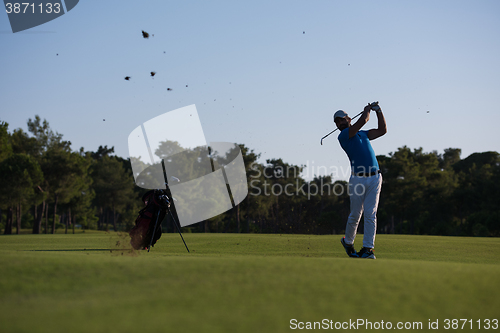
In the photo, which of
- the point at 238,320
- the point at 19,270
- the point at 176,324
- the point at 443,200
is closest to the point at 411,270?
the point at 238,320

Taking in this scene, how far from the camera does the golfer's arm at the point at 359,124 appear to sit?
749 centimetres

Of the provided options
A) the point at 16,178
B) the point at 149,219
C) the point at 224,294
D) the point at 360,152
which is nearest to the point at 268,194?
the point at 16,178

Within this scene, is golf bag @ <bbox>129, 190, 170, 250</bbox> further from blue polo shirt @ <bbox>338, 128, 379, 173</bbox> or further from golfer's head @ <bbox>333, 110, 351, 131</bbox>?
blue polo shirt @ <bbox>338, 128, 379, 173</bbox>

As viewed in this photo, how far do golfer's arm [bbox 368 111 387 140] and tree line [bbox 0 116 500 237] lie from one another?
3562 cm

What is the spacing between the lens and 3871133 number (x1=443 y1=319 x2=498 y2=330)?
3031 mm

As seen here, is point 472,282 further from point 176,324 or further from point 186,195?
point 186,195

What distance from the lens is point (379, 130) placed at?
8.08 metres

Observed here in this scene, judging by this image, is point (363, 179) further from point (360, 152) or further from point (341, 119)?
point (341, 119)

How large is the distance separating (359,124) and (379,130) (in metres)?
0.76

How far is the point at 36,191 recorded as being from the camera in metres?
49.6

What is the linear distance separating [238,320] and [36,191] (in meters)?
52.2

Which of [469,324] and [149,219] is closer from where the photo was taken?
[469,324]

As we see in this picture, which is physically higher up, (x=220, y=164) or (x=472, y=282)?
(x=220, y=164)

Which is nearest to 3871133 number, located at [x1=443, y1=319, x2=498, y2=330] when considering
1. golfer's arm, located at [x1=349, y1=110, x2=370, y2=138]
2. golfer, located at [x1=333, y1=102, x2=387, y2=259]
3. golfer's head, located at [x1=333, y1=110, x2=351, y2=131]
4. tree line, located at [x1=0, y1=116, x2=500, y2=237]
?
golfer, located at [x1=333, y1=102, x2=387, y2=259]
